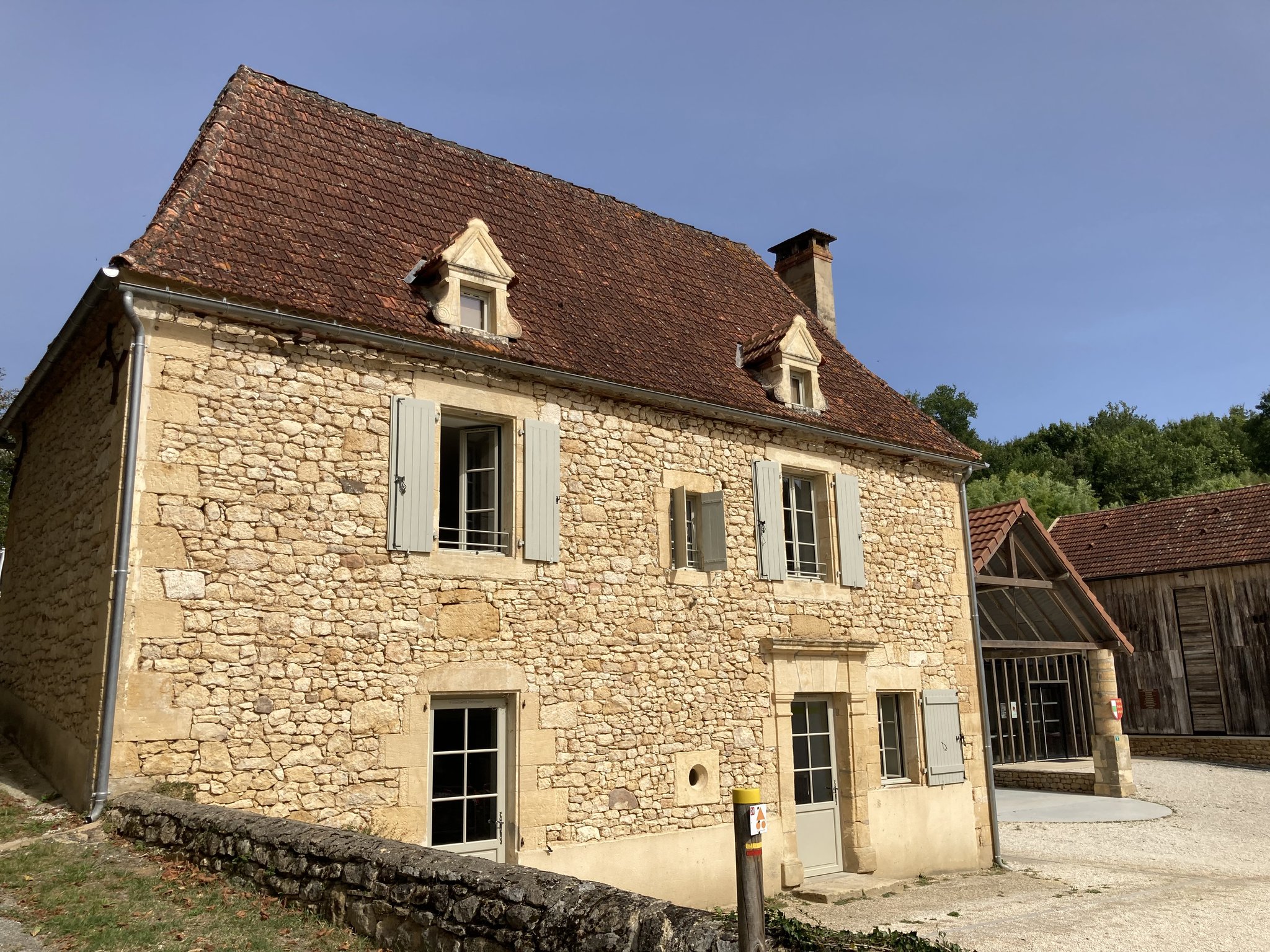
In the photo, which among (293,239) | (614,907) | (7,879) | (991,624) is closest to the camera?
(614,907)

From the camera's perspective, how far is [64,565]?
8414 millimetres

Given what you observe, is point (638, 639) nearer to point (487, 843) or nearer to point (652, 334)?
point (487, 843)

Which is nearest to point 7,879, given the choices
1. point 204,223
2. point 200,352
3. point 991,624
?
point 200,352

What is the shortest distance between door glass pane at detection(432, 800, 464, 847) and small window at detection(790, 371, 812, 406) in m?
5.95

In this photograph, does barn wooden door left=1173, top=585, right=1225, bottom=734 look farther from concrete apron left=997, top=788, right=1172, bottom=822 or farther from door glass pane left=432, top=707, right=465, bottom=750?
door glass pane left=432, top=707, right=465, bottom=750

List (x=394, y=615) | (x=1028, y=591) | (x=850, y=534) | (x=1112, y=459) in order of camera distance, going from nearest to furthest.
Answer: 1. (x=394, y=615)
2. (x=850, y=534)
3. (x=1028, y=591)
4. (x=1112, y=459)

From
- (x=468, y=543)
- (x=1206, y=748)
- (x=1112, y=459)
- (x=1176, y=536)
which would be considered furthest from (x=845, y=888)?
(x=1112, y=459)

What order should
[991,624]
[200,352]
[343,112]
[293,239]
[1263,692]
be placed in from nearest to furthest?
[200,352] < [293,239] < [343,112] < [991,624] < [1263,692]

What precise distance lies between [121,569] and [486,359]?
11.0 ft

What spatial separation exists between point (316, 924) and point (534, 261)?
731 cm

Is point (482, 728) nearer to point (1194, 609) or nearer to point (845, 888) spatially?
point (845, 888)

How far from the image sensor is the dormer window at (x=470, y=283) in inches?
349

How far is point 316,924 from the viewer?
17.3 feet

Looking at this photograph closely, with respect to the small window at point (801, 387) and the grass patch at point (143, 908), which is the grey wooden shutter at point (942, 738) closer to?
the small window at point (801, 387)
